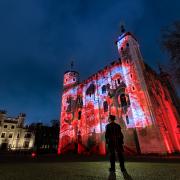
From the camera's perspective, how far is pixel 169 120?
25.6 metres

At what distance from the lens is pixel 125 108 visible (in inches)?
958

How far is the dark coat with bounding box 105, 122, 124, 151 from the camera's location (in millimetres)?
5086

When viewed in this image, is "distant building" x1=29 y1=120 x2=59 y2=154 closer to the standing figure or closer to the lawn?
the lawn

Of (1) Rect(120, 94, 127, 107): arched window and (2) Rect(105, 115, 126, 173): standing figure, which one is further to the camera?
(1) Rect(120, 94, 127, 107): arched window

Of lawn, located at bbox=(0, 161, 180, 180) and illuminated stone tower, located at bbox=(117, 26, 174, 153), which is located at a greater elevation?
illuminated stone tower, located at bbox=(117, 26, 174, 153)

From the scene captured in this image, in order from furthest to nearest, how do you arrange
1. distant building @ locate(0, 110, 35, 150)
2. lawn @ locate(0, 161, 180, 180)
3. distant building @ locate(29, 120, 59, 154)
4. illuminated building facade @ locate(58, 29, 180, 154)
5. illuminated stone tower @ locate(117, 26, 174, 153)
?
distant building @ locate(29, 120, 59, 154) → distant building @ locate(0, 110, 35, 150) → illuminated building facade @ locate(58, 29, 180, 154) → illuminated stone tower @ locate(117, 26, 174, 153) → lawn @ locate(0, 161, 180, 180)

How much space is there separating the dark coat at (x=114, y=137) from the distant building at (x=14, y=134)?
52.0 m

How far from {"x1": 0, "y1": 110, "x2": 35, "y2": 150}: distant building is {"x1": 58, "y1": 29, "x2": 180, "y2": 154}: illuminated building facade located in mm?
24601

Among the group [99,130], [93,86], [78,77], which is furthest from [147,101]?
[78,77]

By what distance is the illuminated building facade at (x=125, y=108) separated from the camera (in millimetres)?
20792

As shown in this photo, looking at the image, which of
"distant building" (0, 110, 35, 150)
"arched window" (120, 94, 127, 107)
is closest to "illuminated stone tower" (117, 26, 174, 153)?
"arched window" (120, 94, 127, 107)

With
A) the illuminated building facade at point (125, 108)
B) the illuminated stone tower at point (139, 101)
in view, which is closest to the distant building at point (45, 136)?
the illuminated building facade at point (125, 108)

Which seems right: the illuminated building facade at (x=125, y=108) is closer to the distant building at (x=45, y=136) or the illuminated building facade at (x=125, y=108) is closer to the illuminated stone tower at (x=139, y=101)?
the illuminated stone tower at (x=139, y=101)

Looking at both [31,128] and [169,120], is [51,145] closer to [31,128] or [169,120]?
[31,128]
